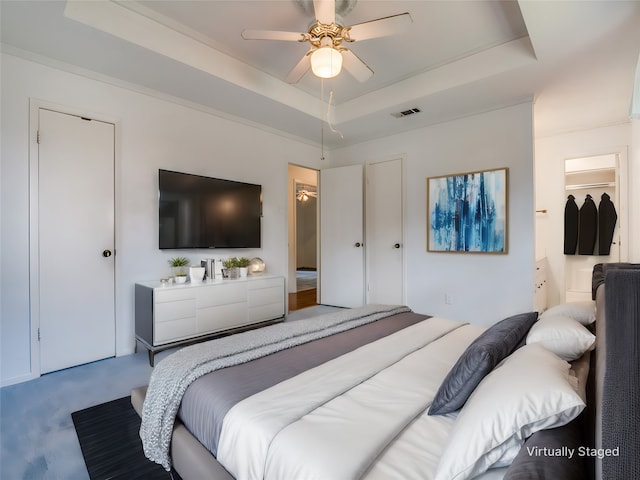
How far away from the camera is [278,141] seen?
432cm

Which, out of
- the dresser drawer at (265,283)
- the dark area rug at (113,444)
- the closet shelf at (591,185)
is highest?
the closet shelf at (591,185)

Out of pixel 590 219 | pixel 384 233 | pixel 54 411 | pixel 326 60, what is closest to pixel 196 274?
pixel 54 411

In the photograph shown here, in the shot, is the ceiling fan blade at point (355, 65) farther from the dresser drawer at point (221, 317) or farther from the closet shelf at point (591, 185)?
the closet shelf at point (591, 185)

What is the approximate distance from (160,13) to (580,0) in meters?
2.88

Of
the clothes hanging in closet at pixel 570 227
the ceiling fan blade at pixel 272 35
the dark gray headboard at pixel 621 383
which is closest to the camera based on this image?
the dark gray headboard at pixel 621 383

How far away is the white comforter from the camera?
32.0 inches

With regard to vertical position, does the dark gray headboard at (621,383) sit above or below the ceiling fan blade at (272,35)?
below

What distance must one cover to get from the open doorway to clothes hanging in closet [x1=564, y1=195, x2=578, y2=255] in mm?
3784

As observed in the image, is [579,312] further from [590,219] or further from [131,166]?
[590,219]

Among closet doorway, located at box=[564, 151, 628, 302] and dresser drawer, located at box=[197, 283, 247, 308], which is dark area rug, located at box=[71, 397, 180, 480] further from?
closet doorway, located at box=[564, 151, 628, 302]

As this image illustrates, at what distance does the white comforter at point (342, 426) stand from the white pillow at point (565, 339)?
0.41 meters

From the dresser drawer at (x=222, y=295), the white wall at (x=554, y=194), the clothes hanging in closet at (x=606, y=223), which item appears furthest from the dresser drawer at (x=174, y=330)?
the clothes hanging in closet at (x=606, y=223)

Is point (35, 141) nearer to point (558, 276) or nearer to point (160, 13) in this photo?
point (160, 13)

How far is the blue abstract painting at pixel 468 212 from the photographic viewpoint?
3.46 metres
